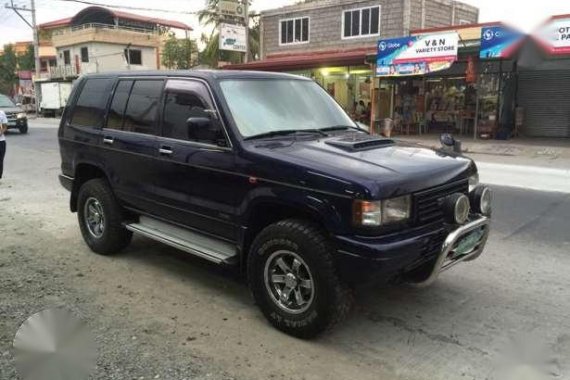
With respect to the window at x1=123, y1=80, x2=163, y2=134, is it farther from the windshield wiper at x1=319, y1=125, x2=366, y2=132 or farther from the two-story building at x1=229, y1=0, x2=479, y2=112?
the two-story building at x1=229, y1=0, x2=479, y2=112

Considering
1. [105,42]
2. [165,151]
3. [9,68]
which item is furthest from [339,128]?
[9,68]

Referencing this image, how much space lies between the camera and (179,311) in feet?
14.1

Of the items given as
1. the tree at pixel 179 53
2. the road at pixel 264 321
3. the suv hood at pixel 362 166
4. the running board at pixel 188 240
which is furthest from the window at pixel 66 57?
the suv hood at pixel 362 166

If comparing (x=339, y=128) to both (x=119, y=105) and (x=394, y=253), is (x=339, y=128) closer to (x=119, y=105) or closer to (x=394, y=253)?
(x=394, y=253)

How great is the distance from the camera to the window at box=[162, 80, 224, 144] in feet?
14.0

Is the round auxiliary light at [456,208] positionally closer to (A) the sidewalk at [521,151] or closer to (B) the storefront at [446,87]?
(A) the sidewalk at [521,151]

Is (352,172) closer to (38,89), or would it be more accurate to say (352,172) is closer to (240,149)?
(240,149)

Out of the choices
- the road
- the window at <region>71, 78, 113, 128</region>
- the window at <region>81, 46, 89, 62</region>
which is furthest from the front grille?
the window at <region>81, 46, 89, 62</region>

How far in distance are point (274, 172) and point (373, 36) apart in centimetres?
2338

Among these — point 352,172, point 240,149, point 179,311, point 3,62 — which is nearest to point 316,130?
point 240,149

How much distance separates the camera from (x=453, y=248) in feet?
12.8

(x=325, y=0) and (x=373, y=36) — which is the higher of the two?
(x=325, y=0)

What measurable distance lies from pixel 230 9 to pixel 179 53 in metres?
24.5

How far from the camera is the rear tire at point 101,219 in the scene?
18.1ft
